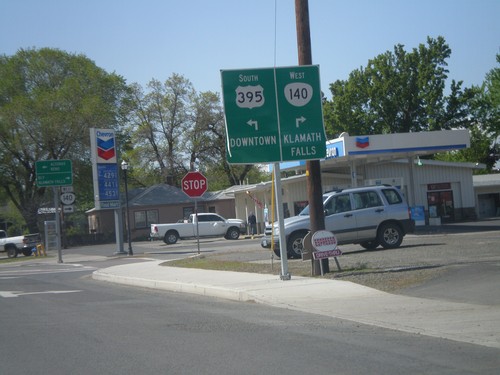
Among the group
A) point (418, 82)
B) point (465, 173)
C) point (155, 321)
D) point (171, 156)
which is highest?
point (418, 82)

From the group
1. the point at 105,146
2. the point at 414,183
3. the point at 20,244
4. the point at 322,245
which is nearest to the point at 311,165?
the point at 322,245

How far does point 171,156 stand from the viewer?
6531 cm

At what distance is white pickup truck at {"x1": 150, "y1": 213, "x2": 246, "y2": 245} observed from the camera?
4222cm

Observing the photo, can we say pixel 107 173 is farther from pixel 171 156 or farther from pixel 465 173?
pixel 171 156

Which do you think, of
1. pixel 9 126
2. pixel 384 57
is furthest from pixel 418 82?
pixel 9 126

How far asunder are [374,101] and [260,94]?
1920 inches

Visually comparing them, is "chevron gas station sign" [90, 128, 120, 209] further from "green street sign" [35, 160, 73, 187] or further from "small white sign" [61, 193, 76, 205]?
"small white sign" [61, 193, 76, 205]

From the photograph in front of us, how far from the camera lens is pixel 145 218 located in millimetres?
56344

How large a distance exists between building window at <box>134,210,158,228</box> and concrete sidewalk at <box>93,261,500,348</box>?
126 feet

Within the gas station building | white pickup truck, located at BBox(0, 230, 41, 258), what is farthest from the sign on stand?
white pickup truck, located at BBox(0, 230, 41, 258)

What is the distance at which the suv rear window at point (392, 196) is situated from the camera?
68.6 ft

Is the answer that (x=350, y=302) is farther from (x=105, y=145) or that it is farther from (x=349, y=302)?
(x=105, y=145)

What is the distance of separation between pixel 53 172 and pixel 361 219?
1935 centimetres

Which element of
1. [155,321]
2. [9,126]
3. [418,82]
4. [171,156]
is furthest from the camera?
[171,156]
